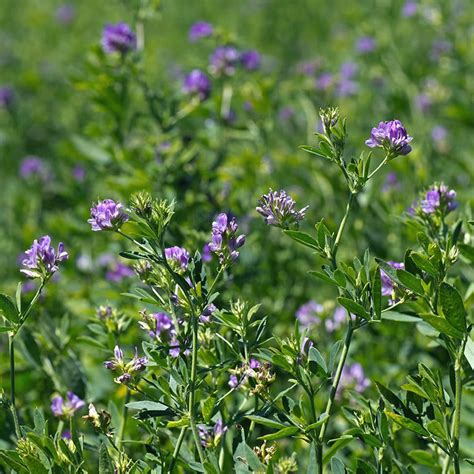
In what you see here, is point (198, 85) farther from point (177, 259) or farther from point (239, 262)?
point (177, 259)

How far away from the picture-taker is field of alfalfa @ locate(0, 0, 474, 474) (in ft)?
4.44

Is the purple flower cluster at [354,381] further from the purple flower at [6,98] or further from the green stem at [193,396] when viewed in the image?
the purple flower at [6,98]

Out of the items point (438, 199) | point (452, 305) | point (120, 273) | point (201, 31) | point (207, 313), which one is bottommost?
point (120, 273)

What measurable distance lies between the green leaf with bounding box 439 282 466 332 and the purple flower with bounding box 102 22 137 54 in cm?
175

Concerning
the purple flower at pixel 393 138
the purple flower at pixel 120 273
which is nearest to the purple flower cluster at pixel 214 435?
the purple flower at pixel 393 138

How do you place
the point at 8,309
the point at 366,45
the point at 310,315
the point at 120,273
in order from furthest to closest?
1. the point at 366,45
2. the point at 120,273
3. the point at 310,315
4. the point at 8,309

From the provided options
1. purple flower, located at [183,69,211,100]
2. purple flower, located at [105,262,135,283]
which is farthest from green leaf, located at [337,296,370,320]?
purple flower, located at [183,69,211,100]

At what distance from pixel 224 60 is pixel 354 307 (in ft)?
6.10

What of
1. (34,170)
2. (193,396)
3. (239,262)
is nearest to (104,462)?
(193,396)

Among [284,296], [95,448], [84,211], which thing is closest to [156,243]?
[95,448]

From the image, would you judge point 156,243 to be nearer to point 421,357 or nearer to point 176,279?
point 176,279

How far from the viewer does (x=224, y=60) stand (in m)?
2.98

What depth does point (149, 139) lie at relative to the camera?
8.74ft

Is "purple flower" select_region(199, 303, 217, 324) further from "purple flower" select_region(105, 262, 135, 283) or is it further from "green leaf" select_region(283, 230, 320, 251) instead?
"purple flower" select_region(105, 262, 135, 283)
